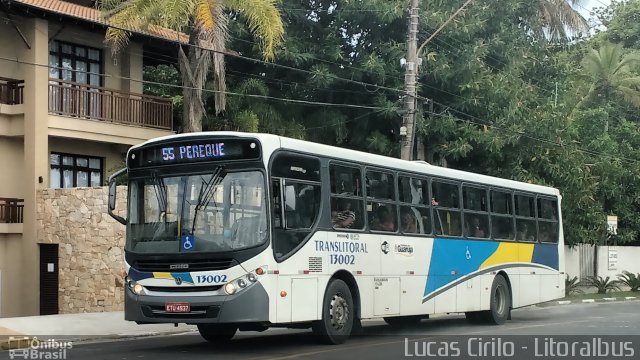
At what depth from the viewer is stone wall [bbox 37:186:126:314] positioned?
21.4 meters

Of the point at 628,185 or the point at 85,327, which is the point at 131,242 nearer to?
the point at 85,327

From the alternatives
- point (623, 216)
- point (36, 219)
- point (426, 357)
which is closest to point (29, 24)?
point (36, 219)

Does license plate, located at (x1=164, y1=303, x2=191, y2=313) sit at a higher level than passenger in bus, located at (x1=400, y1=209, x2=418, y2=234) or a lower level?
lower

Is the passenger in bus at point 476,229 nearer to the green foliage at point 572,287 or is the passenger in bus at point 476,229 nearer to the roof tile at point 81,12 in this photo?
the roof tile at point 81,12

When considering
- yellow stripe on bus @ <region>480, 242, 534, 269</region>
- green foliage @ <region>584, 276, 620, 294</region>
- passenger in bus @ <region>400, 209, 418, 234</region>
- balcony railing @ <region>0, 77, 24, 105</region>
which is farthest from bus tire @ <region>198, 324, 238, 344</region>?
green foliage @ <region>584, 276, 620, 294</region>

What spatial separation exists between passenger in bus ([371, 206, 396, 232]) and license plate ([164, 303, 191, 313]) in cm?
386

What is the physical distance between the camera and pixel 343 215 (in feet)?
45.7

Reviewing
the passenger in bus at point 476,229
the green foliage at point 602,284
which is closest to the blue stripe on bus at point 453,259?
the passenger in bus at point 476,229

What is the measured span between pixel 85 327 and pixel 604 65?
34.7 m

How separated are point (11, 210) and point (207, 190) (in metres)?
13.5

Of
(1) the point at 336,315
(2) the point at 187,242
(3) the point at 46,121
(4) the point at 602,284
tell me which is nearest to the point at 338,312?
(1) the point at 336,315

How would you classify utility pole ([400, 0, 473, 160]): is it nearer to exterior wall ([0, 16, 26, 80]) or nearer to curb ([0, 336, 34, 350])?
exterior wall ([0, 16, 26, 80])

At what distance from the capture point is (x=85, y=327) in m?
17.1

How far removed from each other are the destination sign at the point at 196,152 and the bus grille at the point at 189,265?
1504mm
